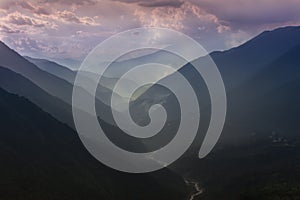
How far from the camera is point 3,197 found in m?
190

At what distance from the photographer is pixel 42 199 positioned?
200m

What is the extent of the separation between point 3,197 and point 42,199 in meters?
16.5

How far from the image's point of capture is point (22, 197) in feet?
639

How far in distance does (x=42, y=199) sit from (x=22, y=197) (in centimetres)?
868

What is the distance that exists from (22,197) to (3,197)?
7.87m
